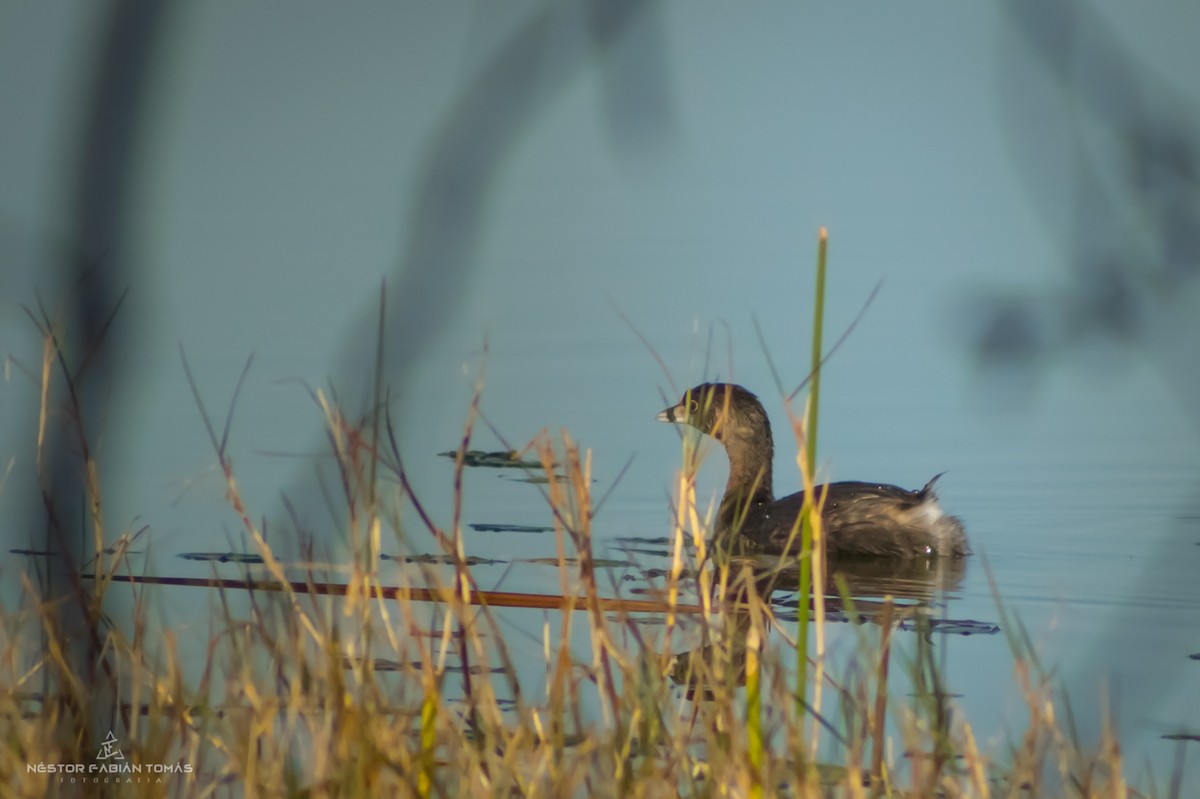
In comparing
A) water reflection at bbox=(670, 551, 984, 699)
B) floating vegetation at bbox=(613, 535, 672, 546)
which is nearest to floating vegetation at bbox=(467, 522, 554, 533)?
floating vegetation at bbox=(613, 535, 672, 546)

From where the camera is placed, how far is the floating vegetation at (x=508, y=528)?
8.96 metres

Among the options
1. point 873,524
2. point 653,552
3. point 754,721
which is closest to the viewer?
point 754,721

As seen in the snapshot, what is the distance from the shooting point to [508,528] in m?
9.05

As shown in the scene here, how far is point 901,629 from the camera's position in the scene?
6469 millimetres

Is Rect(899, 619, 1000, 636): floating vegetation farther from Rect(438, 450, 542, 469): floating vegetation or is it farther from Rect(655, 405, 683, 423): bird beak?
Rect(438, 450, 542, 469): floating vegetation

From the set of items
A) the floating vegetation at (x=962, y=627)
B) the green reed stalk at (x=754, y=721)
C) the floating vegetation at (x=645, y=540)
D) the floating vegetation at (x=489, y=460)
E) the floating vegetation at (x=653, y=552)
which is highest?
the floating vegetation at (x=489, y=460)

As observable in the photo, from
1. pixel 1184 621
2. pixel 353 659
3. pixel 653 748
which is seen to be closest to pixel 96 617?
pixel 353 659

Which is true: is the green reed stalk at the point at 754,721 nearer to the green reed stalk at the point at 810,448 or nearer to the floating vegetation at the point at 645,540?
the green reed stalk at the point at 810,448

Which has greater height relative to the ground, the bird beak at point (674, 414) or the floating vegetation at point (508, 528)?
the bird beak at point (674, 414)

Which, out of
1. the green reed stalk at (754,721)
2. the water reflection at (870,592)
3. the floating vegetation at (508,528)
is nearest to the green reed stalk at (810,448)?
the green reed stalk at (754,721)

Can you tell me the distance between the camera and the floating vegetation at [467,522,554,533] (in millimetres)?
8961

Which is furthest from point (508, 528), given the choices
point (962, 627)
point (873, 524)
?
point (962, 627)

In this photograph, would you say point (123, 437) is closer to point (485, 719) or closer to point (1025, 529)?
point (485, 719)

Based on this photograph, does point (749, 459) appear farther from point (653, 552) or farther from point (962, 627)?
point (962, 627)
